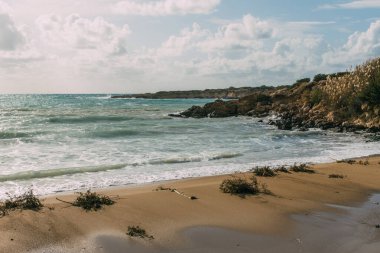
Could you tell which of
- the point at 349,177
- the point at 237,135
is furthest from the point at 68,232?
the point at 237,135

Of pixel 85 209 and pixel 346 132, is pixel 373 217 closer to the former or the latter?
pixel 85 209

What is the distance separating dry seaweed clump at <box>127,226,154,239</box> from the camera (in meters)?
7.71

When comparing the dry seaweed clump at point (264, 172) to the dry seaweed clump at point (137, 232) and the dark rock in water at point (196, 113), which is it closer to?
the dry seaweed clump at point (137, 232)

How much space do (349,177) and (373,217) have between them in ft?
15.4

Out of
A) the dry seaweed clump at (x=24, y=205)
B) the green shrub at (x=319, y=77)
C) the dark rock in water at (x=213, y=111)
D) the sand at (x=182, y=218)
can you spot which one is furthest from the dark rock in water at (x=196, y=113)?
the dry seaweed clump at (x=24, y=205)

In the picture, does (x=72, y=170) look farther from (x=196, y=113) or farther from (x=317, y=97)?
(x=196, y=113)

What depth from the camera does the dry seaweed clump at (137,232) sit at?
25.3 feet

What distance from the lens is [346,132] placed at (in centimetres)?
3042

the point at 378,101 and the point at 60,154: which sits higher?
the point at 378,101

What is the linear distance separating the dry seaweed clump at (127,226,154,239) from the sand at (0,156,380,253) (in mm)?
124

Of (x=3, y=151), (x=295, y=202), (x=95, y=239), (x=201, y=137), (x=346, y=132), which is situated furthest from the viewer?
(x=346, y=132)

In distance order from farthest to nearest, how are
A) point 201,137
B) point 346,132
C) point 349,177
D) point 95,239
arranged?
point 346,132 < point 201,137 < point 349,177 < point 95,239

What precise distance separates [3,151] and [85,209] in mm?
13541

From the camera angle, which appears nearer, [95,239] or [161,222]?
[95,239]
